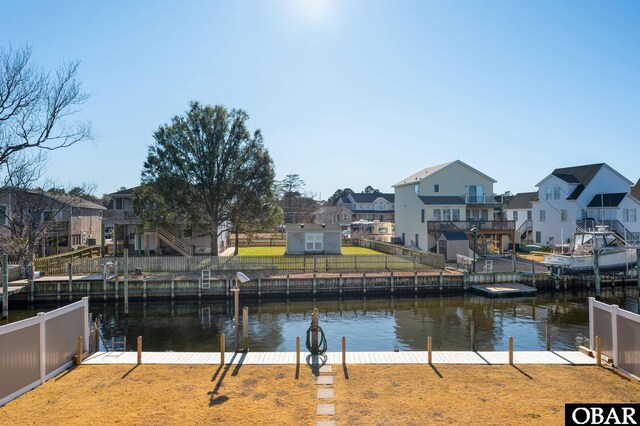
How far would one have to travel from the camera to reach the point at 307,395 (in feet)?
39.2

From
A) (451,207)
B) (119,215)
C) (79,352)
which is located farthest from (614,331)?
(119,215)

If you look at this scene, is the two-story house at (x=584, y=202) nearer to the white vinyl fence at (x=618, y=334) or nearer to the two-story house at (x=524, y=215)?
the two-story house at (x=524, y=215)

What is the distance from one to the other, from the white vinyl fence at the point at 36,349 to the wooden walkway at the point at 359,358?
1.18m

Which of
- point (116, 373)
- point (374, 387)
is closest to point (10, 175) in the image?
point (116, 373)

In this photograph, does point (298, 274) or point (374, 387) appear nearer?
point (374, 387)

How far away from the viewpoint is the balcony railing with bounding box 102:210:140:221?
1801 inches

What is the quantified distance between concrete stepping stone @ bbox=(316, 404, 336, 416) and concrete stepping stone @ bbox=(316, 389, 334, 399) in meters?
0.59

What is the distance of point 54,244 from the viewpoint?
167 feet

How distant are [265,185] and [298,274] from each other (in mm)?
11126

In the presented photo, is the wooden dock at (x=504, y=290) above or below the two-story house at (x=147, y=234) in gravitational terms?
below

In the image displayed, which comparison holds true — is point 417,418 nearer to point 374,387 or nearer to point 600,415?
point 374,387

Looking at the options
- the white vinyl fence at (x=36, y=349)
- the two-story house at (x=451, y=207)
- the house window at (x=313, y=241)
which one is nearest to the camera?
the white vinyl fence at (x=36, y=349)

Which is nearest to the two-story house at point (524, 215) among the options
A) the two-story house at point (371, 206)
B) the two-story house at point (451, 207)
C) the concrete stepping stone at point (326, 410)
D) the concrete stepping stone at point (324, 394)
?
the two-story house at point (451, 207)

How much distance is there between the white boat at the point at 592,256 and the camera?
36812 millimetres
